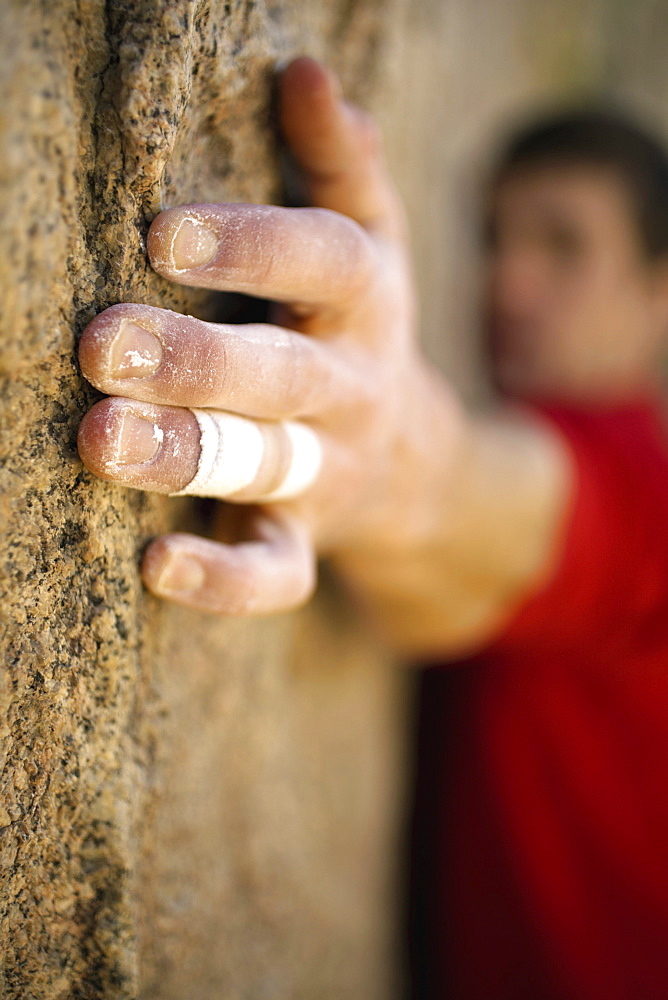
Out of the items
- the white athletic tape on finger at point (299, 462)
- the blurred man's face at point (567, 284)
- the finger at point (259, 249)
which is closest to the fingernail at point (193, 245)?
the finger at point (259, 249)

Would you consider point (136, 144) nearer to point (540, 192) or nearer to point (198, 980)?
point (198, 980)

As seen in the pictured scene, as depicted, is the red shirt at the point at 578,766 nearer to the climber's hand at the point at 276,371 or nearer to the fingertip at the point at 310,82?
the climber's hand at the point at 276,371

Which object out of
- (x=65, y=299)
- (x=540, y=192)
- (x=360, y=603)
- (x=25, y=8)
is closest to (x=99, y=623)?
(x=65, y=299)

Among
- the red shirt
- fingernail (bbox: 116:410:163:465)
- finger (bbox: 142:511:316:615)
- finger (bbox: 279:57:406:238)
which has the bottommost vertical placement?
the red shirt

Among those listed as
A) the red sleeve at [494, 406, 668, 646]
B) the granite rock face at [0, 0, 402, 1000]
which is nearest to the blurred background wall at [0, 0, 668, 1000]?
the granite rock face at [0, 0, 402, 1000]

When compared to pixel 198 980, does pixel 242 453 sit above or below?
above

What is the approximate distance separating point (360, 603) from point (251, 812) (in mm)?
275

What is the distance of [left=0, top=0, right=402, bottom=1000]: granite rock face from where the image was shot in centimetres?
36

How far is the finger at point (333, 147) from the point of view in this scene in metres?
0.51

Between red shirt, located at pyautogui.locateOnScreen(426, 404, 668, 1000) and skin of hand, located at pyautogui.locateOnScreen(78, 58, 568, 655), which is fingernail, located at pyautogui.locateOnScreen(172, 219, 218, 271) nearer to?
skin of hand, located at pyautogui.locateOnScreen(78, 58, 568, 655)

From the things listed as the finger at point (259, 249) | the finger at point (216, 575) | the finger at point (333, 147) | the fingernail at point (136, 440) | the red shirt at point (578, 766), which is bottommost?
the red shirt at point (578, 766)

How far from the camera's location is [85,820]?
455 mm

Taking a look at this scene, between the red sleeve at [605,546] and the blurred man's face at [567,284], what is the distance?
285 millimetres

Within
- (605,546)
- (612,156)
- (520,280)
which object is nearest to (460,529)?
(605,546)
